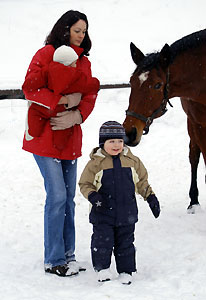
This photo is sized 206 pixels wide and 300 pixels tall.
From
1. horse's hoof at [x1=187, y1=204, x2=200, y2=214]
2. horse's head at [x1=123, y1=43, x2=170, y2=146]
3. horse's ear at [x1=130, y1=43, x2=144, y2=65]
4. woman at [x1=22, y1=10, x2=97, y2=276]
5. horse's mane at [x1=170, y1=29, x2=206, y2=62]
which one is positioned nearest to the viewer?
woman at [x1=22, y1=10, x2=97, y2=276]

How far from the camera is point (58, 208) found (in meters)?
3.56

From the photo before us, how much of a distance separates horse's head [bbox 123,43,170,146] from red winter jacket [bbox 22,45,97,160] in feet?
1.40

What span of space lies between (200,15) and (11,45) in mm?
7588

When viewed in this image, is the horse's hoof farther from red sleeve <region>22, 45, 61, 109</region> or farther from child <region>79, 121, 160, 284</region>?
red sleeve <region>22, 45, 61, 109</region>

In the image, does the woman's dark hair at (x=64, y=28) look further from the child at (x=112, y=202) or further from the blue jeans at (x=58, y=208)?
the blue jeans at (x=58, y=208)

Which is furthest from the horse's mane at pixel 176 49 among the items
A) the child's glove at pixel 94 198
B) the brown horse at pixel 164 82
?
the child's glove at pixel 94 198

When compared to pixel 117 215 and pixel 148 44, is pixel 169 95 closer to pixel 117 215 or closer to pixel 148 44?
pixel 117 215

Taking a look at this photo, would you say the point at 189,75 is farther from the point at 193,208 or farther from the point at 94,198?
the point at 193,208

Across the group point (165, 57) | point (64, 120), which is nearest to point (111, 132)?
point (64, 120)

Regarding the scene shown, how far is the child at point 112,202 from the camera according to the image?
10.7 feet

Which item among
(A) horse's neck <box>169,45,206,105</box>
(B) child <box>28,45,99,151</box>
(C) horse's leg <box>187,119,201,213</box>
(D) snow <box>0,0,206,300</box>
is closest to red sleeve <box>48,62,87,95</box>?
(B) child <box>28,45,99,151</box>

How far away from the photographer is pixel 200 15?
1698 cm

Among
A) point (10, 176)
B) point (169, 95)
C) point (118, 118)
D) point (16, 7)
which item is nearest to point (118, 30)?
point (16, 7)

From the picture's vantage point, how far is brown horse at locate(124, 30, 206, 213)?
3846 mm
